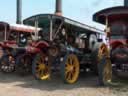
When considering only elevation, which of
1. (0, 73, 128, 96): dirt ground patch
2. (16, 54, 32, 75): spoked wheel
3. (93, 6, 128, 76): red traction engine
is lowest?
(0, 73, 128, 96): dirt ground patch

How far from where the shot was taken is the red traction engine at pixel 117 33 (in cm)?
1247

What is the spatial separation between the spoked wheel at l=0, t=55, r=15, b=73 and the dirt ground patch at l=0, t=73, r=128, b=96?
Result: 59.9 inches

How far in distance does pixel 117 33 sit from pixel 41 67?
3.01 metres

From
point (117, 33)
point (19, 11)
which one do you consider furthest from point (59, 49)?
point (19, 11)

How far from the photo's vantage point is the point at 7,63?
15477 mm

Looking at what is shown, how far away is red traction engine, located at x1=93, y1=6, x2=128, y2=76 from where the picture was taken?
1247 cm

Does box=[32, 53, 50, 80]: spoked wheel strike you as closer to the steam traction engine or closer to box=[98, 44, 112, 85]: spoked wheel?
the steam traction engine

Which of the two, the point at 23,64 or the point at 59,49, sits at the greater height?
the point at 59,49

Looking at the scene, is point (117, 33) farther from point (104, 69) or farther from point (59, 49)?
point (59, 49)

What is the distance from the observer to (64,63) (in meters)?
12.1

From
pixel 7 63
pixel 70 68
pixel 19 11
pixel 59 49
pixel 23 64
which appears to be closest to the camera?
pixel 70 68

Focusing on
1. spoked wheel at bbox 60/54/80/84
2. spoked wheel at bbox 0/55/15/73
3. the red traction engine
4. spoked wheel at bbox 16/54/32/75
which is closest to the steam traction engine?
spoked wheel at bbox 60/54/80/84

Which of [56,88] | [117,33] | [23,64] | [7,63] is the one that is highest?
[117,33]

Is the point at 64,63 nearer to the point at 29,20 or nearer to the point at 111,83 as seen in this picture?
the point at 111,83
